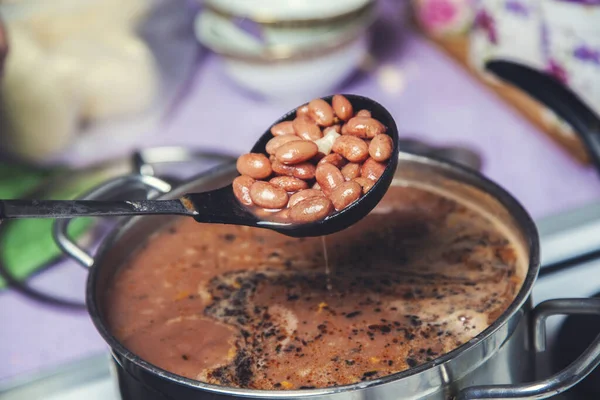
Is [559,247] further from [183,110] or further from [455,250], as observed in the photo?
[183,110]

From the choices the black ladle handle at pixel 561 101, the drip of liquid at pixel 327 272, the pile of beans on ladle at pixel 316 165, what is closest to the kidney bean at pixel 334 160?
the pile of beans on ladle at pixel 316 165

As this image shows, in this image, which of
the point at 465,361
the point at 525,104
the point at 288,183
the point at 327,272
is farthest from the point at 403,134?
the point at 465,361

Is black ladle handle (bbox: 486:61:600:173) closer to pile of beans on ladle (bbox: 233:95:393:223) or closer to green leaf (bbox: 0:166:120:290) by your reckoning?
pile of beans on ladle (bbox: 233:95:393:223)

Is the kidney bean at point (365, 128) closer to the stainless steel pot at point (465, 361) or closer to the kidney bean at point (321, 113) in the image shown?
the kidney bean at point (321, 113)

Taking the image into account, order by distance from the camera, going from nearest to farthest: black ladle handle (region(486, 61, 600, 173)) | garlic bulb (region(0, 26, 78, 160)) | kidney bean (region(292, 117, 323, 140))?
kidney bean (region(292, 117, 323, 140))
black ladle handle (region(486, 61, 600, 173))
garlic bulb (region(0, 26, 78, 160))

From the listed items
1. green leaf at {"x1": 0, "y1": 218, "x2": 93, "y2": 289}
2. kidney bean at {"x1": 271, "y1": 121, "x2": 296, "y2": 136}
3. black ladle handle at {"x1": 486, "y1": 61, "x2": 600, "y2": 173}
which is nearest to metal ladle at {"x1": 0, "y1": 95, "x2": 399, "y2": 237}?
kidney bean at {"x1": 271, "y1": 121, "x2": 296, "y2": 136}

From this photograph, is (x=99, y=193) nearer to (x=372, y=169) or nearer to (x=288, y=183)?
(x=288, y=183)

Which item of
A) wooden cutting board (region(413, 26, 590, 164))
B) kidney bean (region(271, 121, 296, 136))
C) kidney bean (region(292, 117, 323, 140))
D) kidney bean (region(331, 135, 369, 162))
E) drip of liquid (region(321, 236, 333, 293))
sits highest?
kidney bean (region(331, 135, 369, 162))
